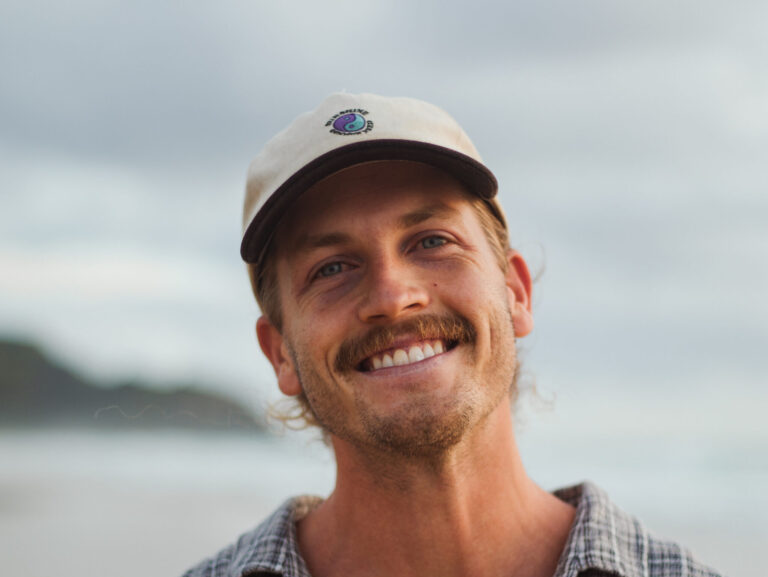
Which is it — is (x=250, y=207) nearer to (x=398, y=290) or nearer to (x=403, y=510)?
(x=398, y=290)

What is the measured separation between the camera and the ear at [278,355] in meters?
3.03

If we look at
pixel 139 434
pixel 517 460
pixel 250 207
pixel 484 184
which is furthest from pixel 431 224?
pixel 139 434

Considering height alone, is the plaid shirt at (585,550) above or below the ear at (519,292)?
below

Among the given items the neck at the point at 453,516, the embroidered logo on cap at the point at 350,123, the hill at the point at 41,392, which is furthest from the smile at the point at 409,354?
the hill at the point at 41,392

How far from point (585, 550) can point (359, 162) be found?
4.38 ft

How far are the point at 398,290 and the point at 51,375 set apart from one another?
16.3 metres

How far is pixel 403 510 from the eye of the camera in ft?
8.95

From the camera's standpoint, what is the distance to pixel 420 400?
250cm

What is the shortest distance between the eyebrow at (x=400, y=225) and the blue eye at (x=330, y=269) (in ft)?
0.22

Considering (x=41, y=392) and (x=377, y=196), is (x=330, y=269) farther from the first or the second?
(x=41, y=392)

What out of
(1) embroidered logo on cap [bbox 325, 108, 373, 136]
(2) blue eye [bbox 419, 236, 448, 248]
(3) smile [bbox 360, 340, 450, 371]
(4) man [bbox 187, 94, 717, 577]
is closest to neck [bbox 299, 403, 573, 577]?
(4) man [bbox 187, 94, 717, 577]

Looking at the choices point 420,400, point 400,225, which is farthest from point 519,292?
point 420,400

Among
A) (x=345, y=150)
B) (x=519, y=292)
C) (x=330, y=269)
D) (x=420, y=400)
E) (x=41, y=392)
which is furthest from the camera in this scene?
(x=41, y=392)

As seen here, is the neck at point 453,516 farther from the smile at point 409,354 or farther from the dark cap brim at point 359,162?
the dark cap brim at point 359,162
